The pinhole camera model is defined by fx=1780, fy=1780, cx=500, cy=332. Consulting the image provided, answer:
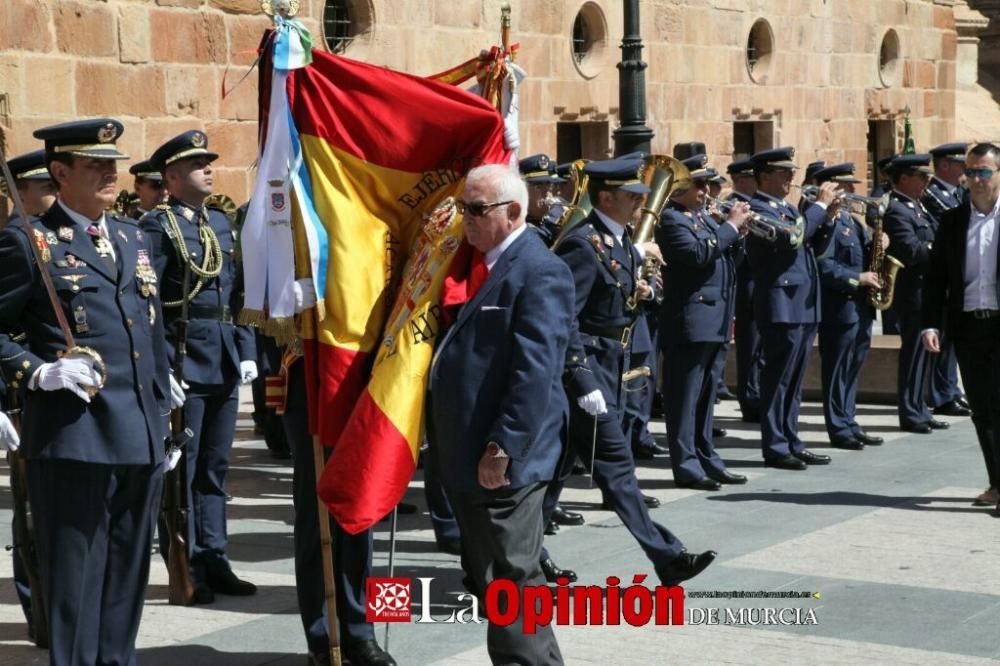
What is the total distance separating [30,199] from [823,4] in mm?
20160

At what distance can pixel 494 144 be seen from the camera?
7.11m

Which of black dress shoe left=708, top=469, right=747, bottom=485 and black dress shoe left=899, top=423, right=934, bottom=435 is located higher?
black dress shoe left=708, top=469, right=747, bottom=485

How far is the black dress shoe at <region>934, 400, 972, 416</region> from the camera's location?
14.1 meters

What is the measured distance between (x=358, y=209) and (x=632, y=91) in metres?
9.12

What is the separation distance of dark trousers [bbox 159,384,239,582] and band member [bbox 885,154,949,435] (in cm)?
659

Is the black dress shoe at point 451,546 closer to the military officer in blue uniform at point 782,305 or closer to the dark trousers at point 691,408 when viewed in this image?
the dark trousers at point 691,408

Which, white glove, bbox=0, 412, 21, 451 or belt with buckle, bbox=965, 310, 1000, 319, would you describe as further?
belt with buckle, bbox=965, 310, 1000, 319

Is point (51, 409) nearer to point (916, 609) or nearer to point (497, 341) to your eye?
point (497, 341)

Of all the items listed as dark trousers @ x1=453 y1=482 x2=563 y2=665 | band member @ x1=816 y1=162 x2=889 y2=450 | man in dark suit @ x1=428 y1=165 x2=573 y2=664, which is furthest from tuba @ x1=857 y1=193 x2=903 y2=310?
dark trousers @ x1=453 y1=482 x2=563 y2=665

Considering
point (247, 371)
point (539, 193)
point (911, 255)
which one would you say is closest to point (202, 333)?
point (247, 371)

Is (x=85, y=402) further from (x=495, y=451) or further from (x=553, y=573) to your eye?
(x=553, y=573)

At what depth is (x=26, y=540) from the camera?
7.20 metres

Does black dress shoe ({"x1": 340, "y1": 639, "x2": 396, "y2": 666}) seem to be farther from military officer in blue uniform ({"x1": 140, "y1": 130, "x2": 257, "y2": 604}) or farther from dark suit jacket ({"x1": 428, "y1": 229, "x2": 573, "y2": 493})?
military officer in blue uniform ({"x1": 140, "y1": 130, "x2": 257, "y2": 604})

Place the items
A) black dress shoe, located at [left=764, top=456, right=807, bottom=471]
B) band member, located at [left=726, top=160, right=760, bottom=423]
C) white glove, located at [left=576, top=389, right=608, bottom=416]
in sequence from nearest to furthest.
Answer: white glove, located at [left=576, top=389, right=608, bottom=416] < black dress shoe, located at [left=764, top=456, right=807, bottom=471] < band member, located at [left=726, top=160, right=760, bottom=423]
